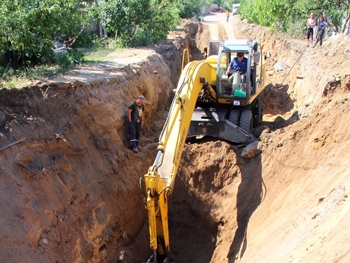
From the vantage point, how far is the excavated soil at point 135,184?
6.42 meters

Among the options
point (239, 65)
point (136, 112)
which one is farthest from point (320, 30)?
point (136, 112)

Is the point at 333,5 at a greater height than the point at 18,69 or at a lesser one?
greater

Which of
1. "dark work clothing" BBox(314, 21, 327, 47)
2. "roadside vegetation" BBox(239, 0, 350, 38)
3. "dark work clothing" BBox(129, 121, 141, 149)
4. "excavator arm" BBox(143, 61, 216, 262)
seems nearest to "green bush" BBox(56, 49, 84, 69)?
"dark work clothing" BBox(129, 121, 141, 149)

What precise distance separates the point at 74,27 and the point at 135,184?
5268 mm

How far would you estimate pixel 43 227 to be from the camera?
6719mm

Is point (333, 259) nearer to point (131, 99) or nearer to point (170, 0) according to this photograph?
point (131, 99)

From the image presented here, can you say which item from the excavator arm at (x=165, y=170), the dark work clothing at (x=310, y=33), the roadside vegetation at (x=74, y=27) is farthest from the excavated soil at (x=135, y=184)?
the dark work clothing at (x=310, y=33)

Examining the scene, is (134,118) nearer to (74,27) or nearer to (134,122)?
(134,122)

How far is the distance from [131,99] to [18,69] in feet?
10.1

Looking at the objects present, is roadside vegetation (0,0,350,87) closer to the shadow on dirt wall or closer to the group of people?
the group of people

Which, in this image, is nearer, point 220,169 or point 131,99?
point 220,169

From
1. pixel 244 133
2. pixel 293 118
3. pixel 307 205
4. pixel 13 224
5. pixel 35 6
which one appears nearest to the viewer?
pixel 13 224

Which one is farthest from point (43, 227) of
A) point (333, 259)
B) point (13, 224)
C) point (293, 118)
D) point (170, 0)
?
point (170, 0)

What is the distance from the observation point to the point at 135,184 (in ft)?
30.0
